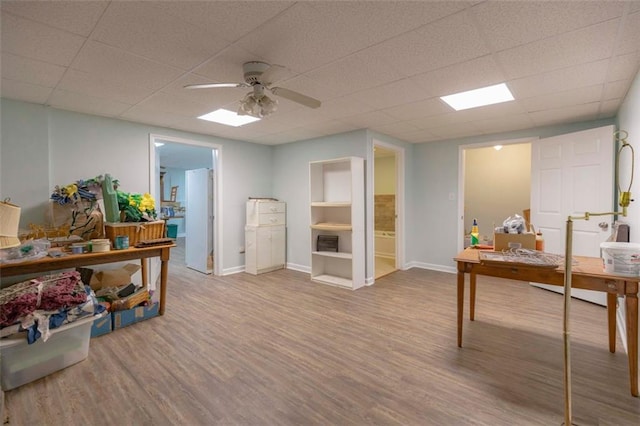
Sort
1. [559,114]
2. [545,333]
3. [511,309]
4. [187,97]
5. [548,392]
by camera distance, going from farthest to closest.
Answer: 1. [559,114]
2. [511,309]
3. [187,97]
4. [545,333]
5. [548,392]

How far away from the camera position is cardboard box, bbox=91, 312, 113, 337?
265cm

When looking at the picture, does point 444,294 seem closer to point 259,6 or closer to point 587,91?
point 587,91

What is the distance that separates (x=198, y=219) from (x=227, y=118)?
2156 millimetres

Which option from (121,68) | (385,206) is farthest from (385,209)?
(121,68)

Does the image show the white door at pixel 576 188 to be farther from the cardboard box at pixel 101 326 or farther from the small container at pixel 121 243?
the cardboard box at pixel 101 326

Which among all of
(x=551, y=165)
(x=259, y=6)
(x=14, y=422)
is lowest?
(x=14, y=422)

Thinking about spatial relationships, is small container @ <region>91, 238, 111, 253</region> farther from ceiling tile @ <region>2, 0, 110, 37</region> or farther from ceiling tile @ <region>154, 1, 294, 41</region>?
ceiling tile @ <region>154, 1, 294, 41</region>

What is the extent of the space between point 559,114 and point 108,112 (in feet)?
17.9

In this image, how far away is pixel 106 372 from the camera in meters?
2.11

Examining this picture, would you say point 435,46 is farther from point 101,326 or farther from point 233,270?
point 233,270

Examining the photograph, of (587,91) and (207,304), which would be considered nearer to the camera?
(587,91)

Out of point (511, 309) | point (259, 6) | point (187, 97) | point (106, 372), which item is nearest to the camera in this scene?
point (259, 6)

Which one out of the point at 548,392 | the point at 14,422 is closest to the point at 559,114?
the point at 548,392

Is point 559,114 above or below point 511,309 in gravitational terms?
above
